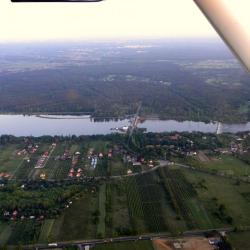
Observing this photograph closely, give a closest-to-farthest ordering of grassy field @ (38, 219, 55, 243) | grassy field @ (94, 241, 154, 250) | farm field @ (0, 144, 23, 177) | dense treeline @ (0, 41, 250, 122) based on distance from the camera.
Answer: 1. grassy field @ (94, 241, 154, 250)
2. grassy field @ (38, 219, 55, 243)
3. farm field @ (0, 144, 23, 177)
4. dense treeline @ (0, 41, 250, 122)

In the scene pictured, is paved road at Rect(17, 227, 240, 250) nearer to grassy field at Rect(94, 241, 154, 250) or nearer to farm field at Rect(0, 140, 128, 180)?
grassy field at Rect(94, 241, 154, 250)

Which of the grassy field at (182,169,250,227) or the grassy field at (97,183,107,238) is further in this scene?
the grassy field at (182,169,250,227)

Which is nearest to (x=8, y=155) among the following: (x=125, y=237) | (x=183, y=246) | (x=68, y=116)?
(x=68, y=116)

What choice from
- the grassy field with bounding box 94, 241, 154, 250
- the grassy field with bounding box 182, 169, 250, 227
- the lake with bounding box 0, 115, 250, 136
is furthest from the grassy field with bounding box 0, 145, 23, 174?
the grassy field with bounding box 94, 241, 154, 250

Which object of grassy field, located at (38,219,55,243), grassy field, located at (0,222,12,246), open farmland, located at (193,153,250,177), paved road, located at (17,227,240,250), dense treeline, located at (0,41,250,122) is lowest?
dense treeline, located at (0,41,250,122)

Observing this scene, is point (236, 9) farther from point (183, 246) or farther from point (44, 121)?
point (44, 121)

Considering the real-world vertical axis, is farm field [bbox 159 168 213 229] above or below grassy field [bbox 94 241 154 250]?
below

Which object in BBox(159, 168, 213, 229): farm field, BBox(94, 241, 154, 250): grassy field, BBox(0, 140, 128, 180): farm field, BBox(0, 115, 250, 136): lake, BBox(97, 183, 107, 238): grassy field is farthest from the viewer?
BBox(0, 115, 250, 136): lake

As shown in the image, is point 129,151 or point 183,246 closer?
point 183,246
